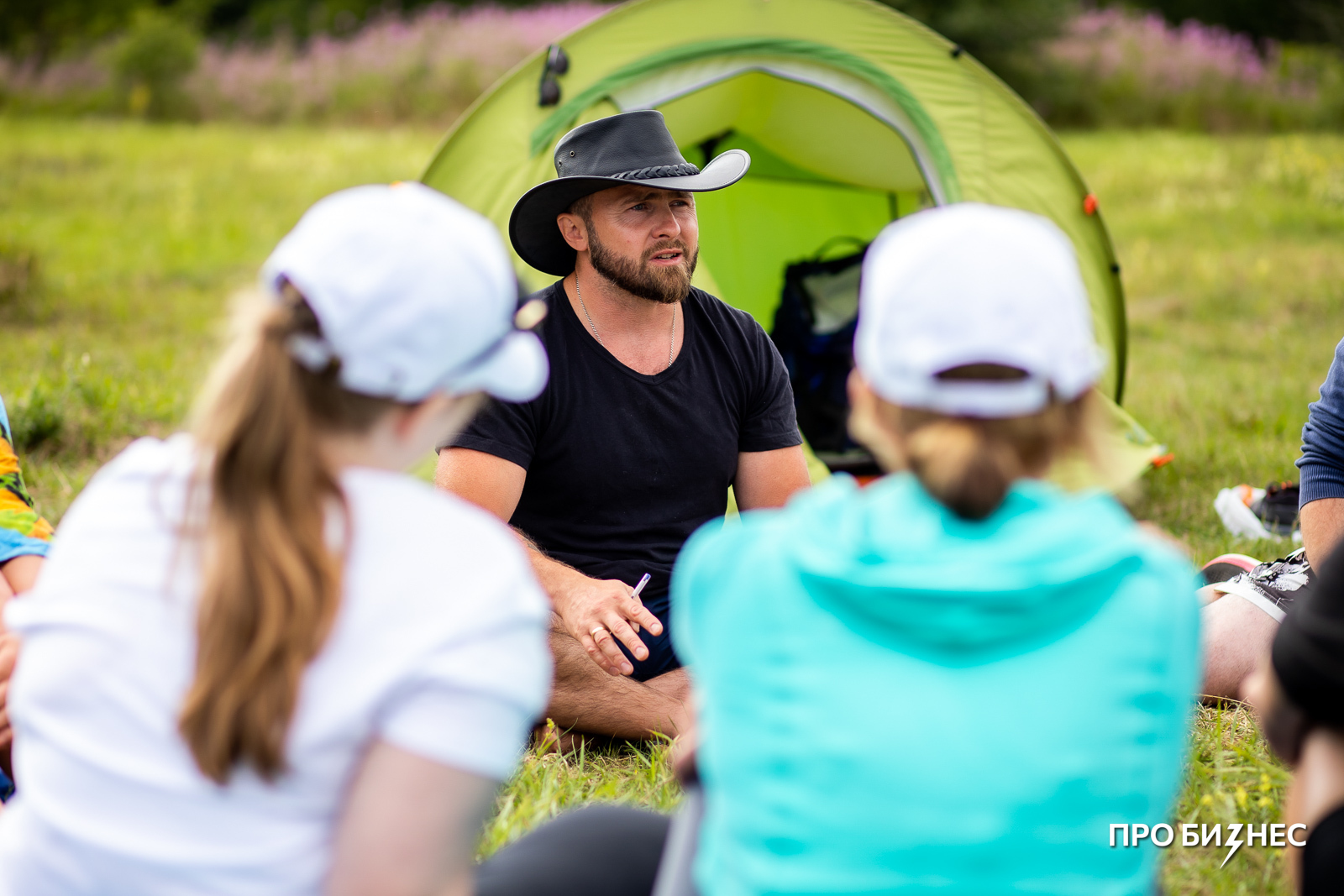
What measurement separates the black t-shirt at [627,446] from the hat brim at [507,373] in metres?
1.23

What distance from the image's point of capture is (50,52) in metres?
15.3

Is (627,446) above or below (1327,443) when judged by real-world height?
below

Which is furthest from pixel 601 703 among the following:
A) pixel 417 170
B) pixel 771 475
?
pixel 417 170

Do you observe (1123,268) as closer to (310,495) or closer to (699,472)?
(699,472)

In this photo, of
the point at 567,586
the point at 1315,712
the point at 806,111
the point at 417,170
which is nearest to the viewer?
the point at 1315,712

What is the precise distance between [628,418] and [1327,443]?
4.24 feet

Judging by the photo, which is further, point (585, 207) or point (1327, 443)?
point (585, 207)

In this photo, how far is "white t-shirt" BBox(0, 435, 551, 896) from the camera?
3.18 feet

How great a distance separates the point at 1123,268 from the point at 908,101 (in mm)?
3820

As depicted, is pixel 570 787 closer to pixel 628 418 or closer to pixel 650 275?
pixel 628 418

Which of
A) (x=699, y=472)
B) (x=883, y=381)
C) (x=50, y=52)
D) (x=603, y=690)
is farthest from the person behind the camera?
(x=50, y=52)

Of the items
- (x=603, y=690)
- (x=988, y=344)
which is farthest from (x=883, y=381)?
(x=603, y=690)

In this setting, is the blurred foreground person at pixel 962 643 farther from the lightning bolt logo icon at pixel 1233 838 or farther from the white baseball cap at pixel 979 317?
the lightning bolt logo icon at pixel 1233 838

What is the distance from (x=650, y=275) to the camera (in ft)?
8.11
